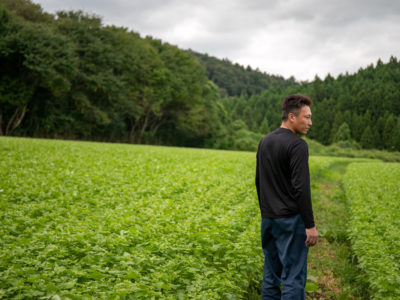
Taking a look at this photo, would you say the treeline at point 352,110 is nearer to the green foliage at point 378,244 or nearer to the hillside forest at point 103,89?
the hillside forest at point 103,89

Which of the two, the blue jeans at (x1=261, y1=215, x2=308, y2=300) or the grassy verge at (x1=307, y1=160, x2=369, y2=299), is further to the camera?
the grassy verge at (x1=307, y1=160, x2=369, y2=299)

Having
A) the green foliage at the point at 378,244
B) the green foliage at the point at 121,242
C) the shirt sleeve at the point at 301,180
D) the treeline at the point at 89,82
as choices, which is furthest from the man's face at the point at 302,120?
the treeline at the point at 89,82

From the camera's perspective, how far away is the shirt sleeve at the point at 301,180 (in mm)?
3199

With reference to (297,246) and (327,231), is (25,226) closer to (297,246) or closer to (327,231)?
(297,246)

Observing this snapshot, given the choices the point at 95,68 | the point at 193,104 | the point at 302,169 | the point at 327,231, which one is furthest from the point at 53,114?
the point at 302,169

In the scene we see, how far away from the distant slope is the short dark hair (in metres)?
152

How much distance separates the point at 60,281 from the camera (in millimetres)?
3699

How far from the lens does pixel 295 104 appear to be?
3486 mm

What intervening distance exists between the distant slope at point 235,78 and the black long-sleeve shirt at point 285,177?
15246 cm

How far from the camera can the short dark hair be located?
345 centimetres

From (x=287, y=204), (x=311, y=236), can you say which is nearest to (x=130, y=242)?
(x=287, y=204)

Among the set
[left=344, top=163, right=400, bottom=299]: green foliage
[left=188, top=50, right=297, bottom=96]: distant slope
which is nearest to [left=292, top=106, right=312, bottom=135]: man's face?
[left=344, top=163, right=400, bottom=299]: green foliage

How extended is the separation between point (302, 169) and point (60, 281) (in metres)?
3.27

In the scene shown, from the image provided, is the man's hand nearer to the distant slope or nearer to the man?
the man
